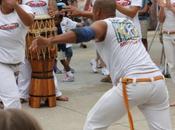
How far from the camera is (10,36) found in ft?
18.9

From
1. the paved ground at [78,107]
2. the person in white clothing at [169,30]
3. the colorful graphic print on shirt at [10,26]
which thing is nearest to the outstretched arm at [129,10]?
the person in white clothing at [169,30]

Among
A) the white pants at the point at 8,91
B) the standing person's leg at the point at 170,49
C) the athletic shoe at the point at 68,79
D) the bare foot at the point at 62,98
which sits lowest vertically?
the athletic shoe at the point at 68,79

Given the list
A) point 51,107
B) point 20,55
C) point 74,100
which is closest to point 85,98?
point 74,100

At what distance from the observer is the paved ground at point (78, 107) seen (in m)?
6.77

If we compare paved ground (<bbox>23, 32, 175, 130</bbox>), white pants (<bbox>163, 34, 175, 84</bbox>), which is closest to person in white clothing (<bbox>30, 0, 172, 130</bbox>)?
paved ground (<bbox>23, 32, 175, 130</bbox>)

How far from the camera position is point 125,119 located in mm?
7035

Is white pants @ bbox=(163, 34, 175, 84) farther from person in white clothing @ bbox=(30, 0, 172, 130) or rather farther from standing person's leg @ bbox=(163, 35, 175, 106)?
person in white clothing @ bbox=(30, 0, 172, 130)

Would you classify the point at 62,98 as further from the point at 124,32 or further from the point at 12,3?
the point at 124,32

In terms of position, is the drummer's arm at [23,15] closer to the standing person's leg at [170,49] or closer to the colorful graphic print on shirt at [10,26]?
the colorful graphic print on shirt at [10,26]


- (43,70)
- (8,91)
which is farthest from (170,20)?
(8,91)

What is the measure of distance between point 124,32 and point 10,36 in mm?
1669

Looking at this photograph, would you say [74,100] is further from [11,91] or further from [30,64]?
[11,91]

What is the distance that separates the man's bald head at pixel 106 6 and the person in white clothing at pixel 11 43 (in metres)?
1.21

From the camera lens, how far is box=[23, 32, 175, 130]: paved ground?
6.77 meters
